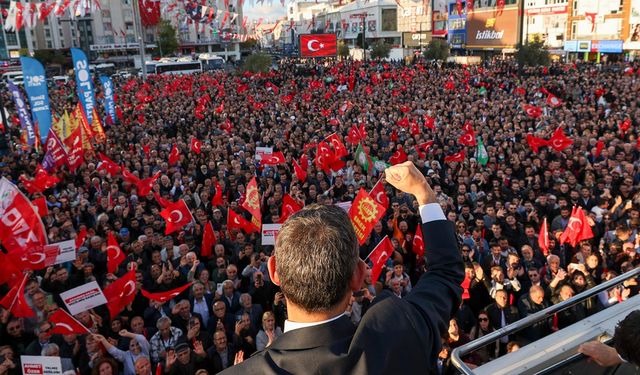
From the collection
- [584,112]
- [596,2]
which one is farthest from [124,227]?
[596,2]

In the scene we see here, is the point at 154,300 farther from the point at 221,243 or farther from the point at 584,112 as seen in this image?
the point at 584,112

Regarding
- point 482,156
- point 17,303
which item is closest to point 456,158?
point 482,156

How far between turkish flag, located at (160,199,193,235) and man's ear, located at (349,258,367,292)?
7323 mm

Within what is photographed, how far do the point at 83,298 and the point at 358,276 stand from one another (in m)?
5.02

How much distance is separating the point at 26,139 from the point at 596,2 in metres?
48.1

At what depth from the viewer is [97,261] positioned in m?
7.72

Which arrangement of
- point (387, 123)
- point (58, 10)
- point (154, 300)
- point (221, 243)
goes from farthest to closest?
1. point (58, 10)
2. point (387, 123)
3. point (221, 243)
4. point (154, 300)

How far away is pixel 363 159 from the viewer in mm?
12281

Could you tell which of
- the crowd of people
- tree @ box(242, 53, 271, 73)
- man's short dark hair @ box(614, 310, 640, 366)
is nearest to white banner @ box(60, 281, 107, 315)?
the crowd of people

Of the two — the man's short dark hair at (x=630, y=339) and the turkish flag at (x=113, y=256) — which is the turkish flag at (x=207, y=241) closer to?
the turkish flag at (x=113, y=256)

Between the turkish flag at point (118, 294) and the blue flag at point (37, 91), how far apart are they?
10553 millimetres

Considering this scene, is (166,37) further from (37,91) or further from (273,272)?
(273,272)

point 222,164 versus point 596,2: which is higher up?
point 596,2

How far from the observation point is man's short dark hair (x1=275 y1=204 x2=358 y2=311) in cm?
133
